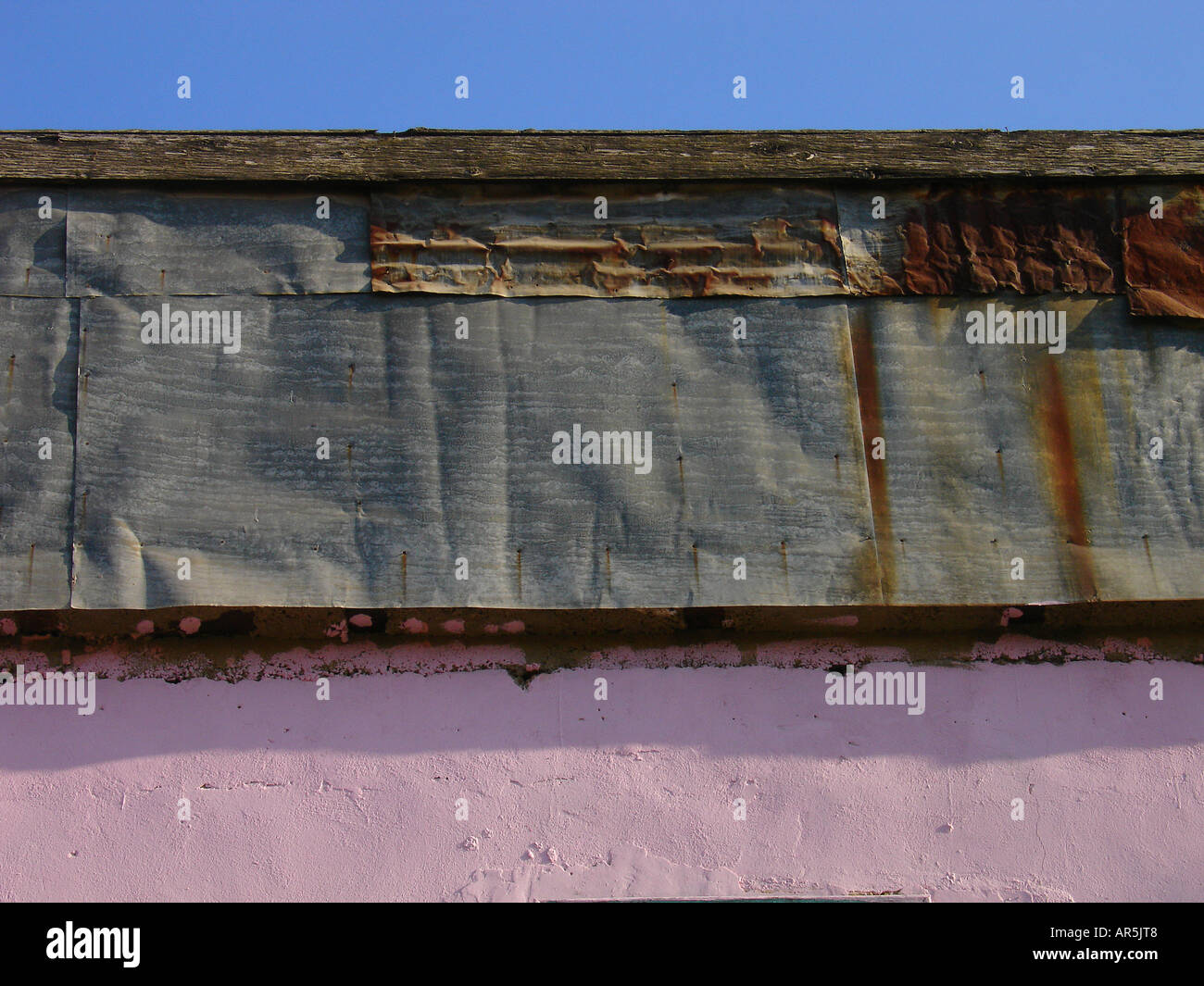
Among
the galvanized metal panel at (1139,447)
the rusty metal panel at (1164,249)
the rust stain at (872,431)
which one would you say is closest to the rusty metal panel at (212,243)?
the rust stain at (872,431)

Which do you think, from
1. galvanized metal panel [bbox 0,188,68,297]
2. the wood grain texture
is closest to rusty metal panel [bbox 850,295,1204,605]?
the wood grain texture

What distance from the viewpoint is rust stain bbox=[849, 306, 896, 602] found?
187 inches

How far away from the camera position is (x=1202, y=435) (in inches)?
198

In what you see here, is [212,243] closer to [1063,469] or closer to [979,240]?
[979,240]

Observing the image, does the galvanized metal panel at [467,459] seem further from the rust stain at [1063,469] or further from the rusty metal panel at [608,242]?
the rust stain at [1063,469]

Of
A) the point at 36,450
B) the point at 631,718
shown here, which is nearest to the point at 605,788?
the point at 631,718

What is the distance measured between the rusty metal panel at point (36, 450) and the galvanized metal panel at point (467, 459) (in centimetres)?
10

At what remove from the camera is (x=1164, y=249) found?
5.27 m

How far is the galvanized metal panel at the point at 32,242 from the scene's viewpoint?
495cm

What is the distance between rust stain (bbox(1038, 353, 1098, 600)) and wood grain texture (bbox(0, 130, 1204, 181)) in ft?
3.84

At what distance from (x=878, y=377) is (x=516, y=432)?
1.76 metres

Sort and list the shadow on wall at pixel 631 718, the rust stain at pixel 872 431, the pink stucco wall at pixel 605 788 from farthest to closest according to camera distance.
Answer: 1. the rust stain at pixel 872 431
2. the shadow on wall at pixel 631 718
3. the pink stucco wall at pixel 605 788

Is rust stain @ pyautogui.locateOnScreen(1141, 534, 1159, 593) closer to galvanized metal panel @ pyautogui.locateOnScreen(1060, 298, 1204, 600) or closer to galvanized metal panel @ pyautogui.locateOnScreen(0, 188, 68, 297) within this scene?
galvanized metal panel @ pyautogui.locateOnScreen(1060, 298, 1204, 600)
